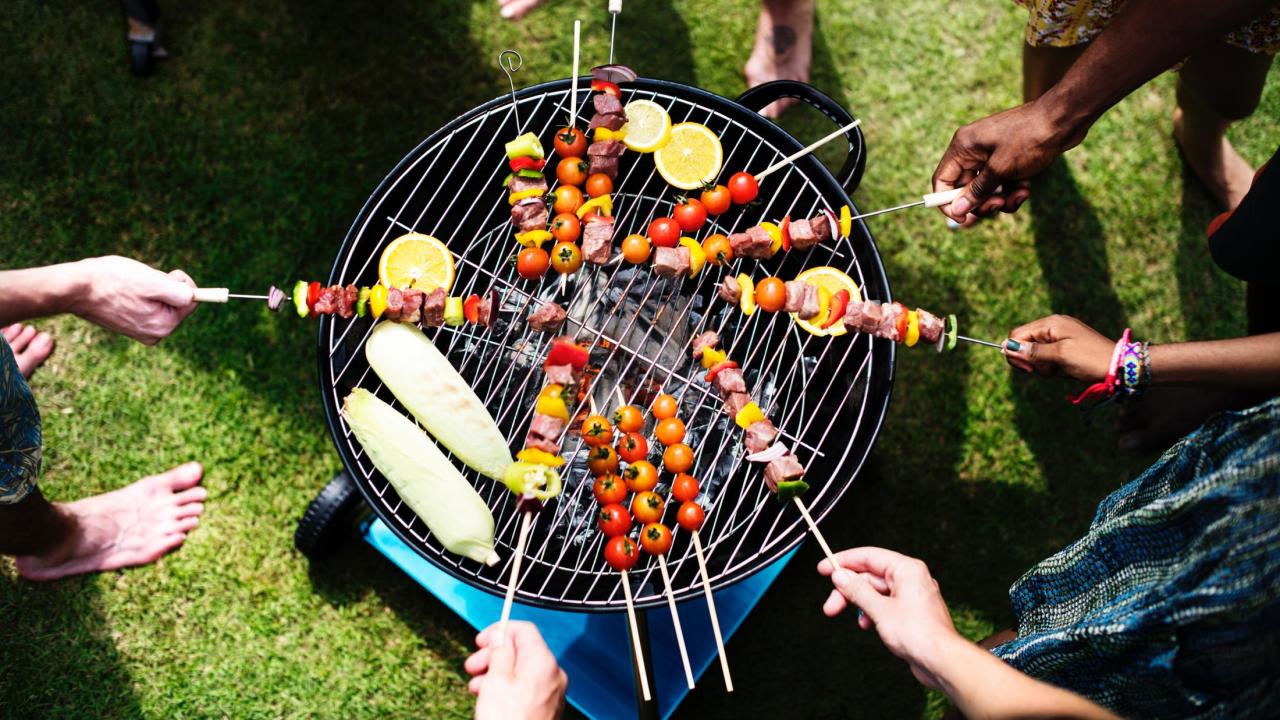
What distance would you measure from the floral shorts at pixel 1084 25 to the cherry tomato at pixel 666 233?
172 cm

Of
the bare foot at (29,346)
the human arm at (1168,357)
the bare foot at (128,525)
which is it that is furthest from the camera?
the bare foot at (29,346)

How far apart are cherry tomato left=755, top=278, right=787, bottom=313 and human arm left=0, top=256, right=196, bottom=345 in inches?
77.1

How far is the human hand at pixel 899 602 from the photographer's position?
7.25ft

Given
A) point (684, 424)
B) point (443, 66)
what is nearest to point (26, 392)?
point (684, 424)

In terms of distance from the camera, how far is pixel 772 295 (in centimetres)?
279

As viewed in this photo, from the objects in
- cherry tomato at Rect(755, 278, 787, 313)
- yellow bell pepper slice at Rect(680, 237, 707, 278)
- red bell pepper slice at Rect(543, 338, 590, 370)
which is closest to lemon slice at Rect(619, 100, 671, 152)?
yellow bell pepper slice at Rect(680, 237, 707, 278)

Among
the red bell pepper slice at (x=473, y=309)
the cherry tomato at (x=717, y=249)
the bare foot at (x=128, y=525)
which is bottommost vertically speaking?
the bare foot at (x=128, y=525)

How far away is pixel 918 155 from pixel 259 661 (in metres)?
4.30

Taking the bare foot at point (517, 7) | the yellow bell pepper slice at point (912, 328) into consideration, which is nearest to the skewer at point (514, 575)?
the yellow bell pepper slice at point (912, 328)

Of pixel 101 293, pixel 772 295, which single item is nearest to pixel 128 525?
pixel 101 293

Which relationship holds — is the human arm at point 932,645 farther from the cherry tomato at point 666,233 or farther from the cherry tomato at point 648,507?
the cherry tomato at point 666,233

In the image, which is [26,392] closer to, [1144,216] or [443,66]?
[443,66]

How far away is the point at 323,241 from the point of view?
425 centimetres

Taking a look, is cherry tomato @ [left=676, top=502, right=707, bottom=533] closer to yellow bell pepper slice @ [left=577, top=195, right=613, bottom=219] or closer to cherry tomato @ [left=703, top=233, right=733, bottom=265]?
cherry tomato @ [left=703, top=233, right=733, bottom=265]
